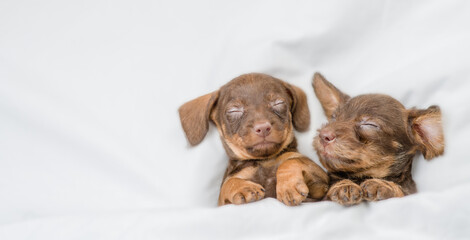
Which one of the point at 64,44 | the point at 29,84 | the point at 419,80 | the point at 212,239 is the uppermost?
the point at 64,44

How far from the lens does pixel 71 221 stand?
139 inches

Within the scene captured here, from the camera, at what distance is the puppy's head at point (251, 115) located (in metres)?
3.59

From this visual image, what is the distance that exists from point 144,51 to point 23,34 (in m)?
1.09

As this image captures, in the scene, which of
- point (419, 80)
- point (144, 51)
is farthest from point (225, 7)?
point (419, 80)

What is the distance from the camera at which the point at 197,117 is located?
3986mm

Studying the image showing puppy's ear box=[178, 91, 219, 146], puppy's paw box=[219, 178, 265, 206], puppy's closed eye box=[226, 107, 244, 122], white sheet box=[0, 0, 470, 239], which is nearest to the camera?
puppy's paw box=[219, 178, 265, 206]

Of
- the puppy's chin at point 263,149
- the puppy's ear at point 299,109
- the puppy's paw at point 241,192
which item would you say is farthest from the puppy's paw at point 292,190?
the puppy's ear at point 299,109

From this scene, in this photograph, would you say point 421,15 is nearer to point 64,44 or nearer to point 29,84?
point 64,44

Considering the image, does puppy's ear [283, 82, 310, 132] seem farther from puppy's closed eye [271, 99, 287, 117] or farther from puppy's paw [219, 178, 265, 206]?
puppy's paw [219, 178, 265, 206]

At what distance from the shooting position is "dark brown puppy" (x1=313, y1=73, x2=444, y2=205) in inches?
134

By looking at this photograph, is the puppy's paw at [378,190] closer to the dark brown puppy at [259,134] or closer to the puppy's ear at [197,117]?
the dark brown puppy at [259,134]

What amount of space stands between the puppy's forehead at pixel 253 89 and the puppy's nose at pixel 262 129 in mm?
268

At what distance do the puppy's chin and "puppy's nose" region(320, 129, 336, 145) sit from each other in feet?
1.18

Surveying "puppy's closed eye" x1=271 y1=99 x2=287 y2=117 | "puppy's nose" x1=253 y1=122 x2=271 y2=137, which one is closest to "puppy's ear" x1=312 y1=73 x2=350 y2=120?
"puppy's closed eye" x1=271 y1=99 x2=287 y2=117
